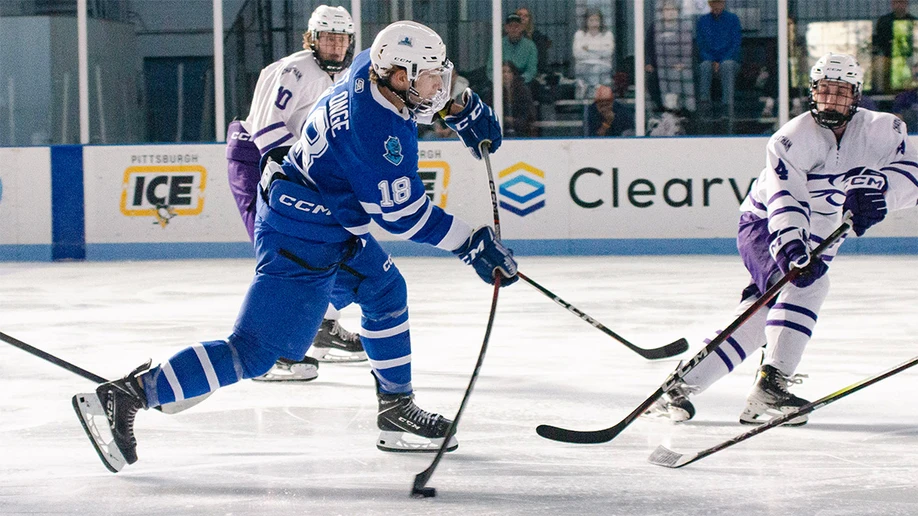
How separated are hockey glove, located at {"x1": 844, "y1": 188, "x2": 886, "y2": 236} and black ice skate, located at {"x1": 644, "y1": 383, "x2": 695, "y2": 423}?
1.92 feet

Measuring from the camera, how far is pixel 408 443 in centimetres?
288

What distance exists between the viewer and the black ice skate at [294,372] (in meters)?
3.76

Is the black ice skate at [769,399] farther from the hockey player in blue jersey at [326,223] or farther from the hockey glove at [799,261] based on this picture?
the hockey player in blue jersey at [326,223]

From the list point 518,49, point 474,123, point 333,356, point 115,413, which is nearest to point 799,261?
point 474,123

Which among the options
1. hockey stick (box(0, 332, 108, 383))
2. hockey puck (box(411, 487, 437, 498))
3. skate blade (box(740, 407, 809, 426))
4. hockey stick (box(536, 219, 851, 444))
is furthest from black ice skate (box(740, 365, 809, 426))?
hockey stick (box(0, 332, 108, 383))

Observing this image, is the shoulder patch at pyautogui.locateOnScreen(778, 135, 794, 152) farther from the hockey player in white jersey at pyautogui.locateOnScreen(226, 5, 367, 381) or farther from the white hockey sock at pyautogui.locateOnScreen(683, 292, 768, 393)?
the hockey player in white jersey at pyautogui.locateOnScreen(226, 5, 367, 381)

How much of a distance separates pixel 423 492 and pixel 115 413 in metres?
0.67

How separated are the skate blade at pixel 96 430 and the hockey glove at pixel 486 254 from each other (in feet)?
2.71

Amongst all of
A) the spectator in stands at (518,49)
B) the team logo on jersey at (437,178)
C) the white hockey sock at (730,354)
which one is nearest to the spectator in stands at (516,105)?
the spectator in stands at (518,49)

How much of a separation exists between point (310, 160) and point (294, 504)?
2.47 ft

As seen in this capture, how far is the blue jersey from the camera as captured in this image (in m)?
2.59

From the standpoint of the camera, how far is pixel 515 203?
Result: 7.87 m

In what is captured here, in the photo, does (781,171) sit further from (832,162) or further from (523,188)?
(523,188)

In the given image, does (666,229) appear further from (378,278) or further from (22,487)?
(22,487)
